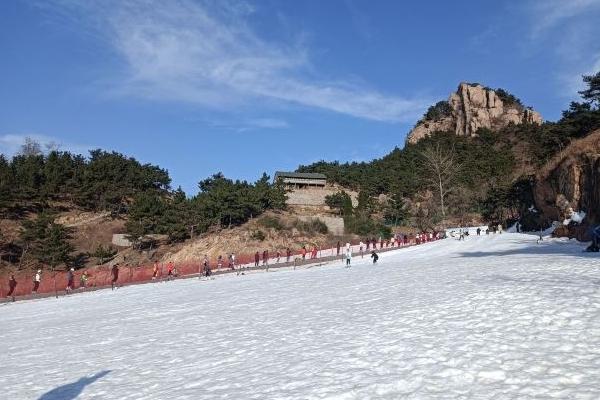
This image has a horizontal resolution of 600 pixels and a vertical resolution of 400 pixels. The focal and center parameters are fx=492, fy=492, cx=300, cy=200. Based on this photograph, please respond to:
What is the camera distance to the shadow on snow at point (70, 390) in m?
8.55

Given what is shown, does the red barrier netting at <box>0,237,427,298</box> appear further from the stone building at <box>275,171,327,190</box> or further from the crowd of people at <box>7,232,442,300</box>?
the stone building at <box>275,171,327,190</box>

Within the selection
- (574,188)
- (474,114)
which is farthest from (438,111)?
(574,188)

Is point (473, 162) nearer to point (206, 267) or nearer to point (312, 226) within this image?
point (312, 226)

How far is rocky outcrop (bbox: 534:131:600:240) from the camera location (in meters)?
32.5

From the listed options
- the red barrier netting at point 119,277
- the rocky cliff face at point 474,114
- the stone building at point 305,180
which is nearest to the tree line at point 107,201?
the stone building at point 305,180

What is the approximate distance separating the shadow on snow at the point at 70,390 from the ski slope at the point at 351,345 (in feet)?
0.17

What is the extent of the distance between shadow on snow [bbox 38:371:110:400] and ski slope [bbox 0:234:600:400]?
0.05 meters

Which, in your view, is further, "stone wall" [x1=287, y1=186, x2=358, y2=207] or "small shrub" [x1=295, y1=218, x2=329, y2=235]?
"stone wall" [x1=287, y1=186, x2=358, y2=207]

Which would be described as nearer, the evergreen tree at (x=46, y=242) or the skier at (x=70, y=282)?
the skier at (x=70, y=282)

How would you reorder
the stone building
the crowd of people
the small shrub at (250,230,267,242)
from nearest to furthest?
the crowd of people < the small shrub at (250,230,267,242) < the stone building

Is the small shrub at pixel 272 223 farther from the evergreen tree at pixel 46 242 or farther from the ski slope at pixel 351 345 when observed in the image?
the ski slope at pixel 351 345

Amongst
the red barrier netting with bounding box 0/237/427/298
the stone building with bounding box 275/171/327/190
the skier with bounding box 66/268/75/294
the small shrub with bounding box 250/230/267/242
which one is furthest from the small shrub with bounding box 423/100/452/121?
the skier with bounding box 66/268/75/294

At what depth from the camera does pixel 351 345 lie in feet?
31.4

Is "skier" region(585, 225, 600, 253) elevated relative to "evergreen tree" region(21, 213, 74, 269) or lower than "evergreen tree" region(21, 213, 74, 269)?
lower
